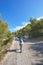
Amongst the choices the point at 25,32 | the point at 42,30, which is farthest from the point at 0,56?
the point at 25,32

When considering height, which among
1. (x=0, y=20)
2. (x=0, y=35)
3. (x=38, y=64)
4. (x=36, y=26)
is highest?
(x=36, y=26)

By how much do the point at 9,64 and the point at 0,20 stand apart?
7663 mm

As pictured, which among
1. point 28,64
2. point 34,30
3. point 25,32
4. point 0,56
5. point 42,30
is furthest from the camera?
point 25,32

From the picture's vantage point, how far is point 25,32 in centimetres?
8219

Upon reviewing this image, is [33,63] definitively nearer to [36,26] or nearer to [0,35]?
[0,35]

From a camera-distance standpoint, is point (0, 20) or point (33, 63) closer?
point (33, 63)

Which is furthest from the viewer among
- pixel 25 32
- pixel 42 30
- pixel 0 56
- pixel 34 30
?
pixel 25 32

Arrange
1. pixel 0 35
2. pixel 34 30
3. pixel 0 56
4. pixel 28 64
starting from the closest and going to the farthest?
1. pixel 28 64
2. pixel 0 56
3. pixel 0 35
4. pixel 34 30

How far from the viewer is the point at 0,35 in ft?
53.5

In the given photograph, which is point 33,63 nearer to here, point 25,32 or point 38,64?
point 38,64

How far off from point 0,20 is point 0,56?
20.3ft

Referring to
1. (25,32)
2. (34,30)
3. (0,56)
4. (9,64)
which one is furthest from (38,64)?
(25,32)

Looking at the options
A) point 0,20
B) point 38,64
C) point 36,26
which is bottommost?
point 38,64

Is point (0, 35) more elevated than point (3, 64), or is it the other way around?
point (0, 35)
